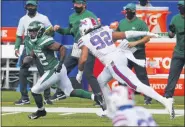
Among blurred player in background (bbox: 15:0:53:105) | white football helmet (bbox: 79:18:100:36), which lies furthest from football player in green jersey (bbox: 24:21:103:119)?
blurred player in background (bbox: 15:0:53:105)

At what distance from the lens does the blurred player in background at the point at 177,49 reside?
13367 millimetres

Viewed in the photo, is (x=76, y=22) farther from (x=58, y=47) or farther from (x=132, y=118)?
(x=132, y=118)

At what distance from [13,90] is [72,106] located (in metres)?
4.26

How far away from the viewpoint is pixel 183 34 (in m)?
13.5

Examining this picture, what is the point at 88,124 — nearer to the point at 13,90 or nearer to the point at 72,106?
the point at 72,106

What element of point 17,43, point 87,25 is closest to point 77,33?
point 17,43

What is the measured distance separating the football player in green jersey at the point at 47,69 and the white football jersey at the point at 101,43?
0.82 meters

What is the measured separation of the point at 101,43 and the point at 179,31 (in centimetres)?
242

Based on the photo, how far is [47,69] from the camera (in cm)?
1241

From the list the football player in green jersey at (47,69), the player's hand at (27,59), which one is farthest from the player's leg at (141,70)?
the football player in green jersey at (47,69)

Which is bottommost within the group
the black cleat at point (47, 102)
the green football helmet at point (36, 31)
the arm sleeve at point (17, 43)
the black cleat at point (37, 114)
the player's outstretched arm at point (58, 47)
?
A: the black cleat at point (47, 102)

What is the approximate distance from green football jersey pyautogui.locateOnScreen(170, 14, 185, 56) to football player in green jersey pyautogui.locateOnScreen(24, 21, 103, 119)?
1.93 metres

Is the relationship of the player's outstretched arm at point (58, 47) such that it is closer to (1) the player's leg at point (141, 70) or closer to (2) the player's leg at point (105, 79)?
(2) the player's leg at point (105, 79)

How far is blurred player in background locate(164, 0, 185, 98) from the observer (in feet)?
43.9
